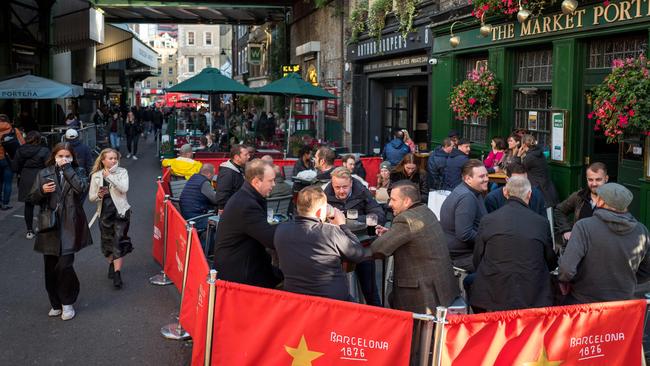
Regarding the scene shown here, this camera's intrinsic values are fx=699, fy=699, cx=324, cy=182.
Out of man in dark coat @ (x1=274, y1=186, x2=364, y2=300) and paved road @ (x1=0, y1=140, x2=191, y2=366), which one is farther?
paved road @ (x1=0, y1=140, x2=191, y2=366)

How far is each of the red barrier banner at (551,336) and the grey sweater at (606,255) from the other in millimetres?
492

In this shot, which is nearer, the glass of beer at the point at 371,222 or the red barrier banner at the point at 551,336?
the red barrier banner at the point at 551,336

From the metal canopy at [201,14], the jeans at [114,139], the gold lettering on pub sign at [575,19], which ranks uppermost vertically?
the metal canopy at [201,14]

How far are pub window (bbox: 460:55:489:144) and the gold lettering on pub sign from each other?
124 cm

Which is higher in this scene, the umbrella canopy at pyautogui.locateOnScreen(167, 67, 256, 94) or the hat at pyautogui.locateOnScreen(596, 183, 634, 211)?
the umbrella canopy at pyautogui.locateOnScreen(167, 67, 256, 94)

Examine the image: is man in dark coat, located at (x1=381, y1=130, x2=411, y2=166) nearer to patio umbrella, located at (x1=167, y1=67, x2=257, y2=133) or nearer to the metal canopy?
patio umbrella, located at (x1=167, y1=67, x2=257, y2=133)

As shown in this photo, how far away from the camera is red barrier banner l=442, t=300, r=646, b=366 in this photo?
436cm

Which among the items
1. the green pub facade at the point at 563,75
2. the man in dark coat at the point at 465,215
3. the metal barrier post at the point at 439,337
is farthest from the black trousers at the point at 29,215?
the metal barrier post at the point at 439,337

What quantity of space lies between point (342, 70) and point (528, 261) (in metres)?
18.6

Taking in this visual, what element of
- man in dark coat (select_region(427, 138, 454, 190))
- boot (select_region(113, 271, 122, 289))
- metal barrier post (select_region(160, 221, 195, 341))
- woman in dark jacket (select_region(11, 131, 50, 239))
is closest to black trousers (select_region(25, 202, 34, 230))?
woman in dark jacket (select_region(11, 131, 50, 239))

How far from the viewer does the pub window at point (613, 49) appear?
983 cm

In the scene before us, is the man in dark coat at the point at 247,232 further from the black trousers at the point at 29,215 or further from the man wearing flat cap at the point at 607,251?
the black trousers at the point at 29,215

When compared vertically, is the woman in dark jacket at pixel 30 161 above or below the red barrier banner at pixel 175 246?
above

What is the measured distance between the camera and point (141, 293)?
8.27 metres
